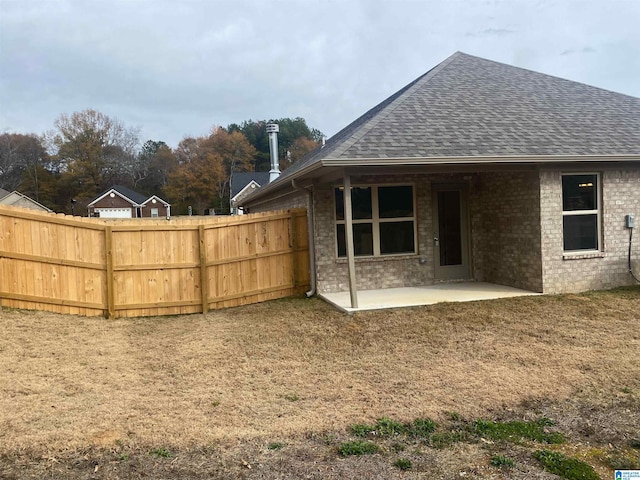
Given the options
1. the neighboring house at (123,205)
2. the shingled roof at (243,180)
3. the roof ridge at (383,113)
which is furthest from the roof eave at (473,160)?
the neighboring house at (123,205)

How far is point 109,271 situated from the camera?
8.70 m

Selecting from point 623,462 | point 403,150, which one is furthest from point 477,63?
point 623,462

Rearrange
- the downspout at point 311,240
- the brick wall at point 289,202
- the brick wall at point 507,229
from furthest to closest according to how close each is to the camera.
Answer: the brick wall at point 289,202 → the downspout at point 311,240 → the brick wall at point 507,229

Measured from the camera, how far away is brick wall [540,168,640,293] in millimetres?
9133

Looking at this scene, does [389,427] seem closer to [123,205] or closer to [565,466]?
[565,466]

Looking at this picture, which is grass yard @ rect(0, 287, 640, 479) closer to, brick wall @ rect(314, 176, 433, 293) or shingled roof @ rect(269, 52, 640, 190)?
brick wall @ rect(314, 176, 433, 293)

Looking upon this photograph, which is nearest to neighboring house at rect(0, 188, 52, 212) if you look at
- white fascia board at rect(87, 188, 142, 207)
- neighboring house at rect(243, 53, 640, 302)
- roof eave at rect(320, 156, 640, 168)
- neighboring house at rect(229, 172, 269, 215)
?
white fascia board at rect(87, 188, 142, 207)

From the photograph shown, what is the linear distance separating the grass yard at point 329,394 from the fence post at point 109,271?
1.58ft

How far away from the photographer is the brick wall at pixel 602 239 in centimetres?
913

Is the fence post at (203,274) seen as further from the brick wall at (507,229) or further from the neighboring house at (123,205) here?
the neighboring house at (123,205)

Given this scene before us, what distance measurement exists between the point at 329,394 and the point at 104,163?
63676mm

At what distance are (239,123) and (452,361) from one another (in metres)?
73.5

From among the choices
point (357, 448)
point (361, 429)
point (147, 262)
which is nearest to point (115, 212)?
point (147, 262)

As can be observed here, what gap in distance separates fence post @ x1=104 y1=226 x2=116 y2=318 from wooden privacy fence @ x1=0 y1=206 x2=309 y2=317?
0.02m
